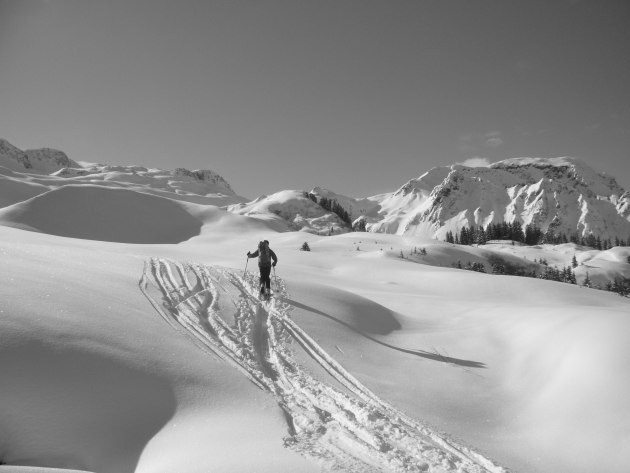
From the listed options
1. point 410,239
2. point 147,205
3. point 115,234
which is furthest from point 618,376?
point 147,205

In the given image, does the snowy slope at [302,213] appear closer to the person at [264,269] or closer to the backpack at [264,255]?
the backpack at [264,255]

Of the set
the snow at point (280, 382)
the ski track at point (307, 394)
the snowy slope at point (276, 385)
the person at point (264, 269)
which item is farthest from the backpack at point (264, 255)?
the snowy slope at point (276, 385)

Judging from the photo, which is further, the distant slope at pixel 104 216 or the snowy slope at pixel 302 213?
the snowy slope at pixel 302 213

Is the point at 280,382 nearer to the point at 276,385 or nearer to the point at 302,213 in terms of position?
the point at 276,385

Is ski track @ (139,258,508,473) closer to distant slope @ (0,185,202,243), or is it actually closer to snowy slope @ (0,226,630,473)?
snowy slope @ (0,226,630,473)

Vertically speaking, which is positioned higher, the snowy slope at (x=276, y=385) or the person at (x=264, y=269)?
the person at (x=264, y=269)

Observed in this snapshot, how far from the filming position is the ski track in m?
4.81

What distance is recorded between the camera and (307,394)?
645 cm

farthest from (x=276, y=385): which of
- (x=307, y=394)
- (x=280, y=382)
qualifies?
(x=307, y=394)

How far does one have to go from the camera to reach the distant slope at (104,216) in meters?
62.7

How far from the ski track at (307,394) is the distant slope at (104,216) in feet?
199

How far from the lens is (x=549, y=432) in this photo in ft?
20.5

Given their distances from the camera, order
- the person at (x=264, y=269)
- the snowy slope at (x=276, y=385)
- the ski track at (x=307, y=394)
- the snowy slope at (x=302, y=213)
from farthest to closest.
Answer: the snowy slope at (x=302, y=213), the person at (x=264, y=269), the ski track at (x=307, y=394), the snowy slope at (x=276, y=385)

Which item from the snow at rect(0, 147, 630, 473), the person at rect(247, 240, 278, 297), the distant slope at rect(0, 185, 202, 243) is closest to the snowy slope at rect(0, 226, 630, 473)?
the snow at rect(0, 147, 630, 473)
